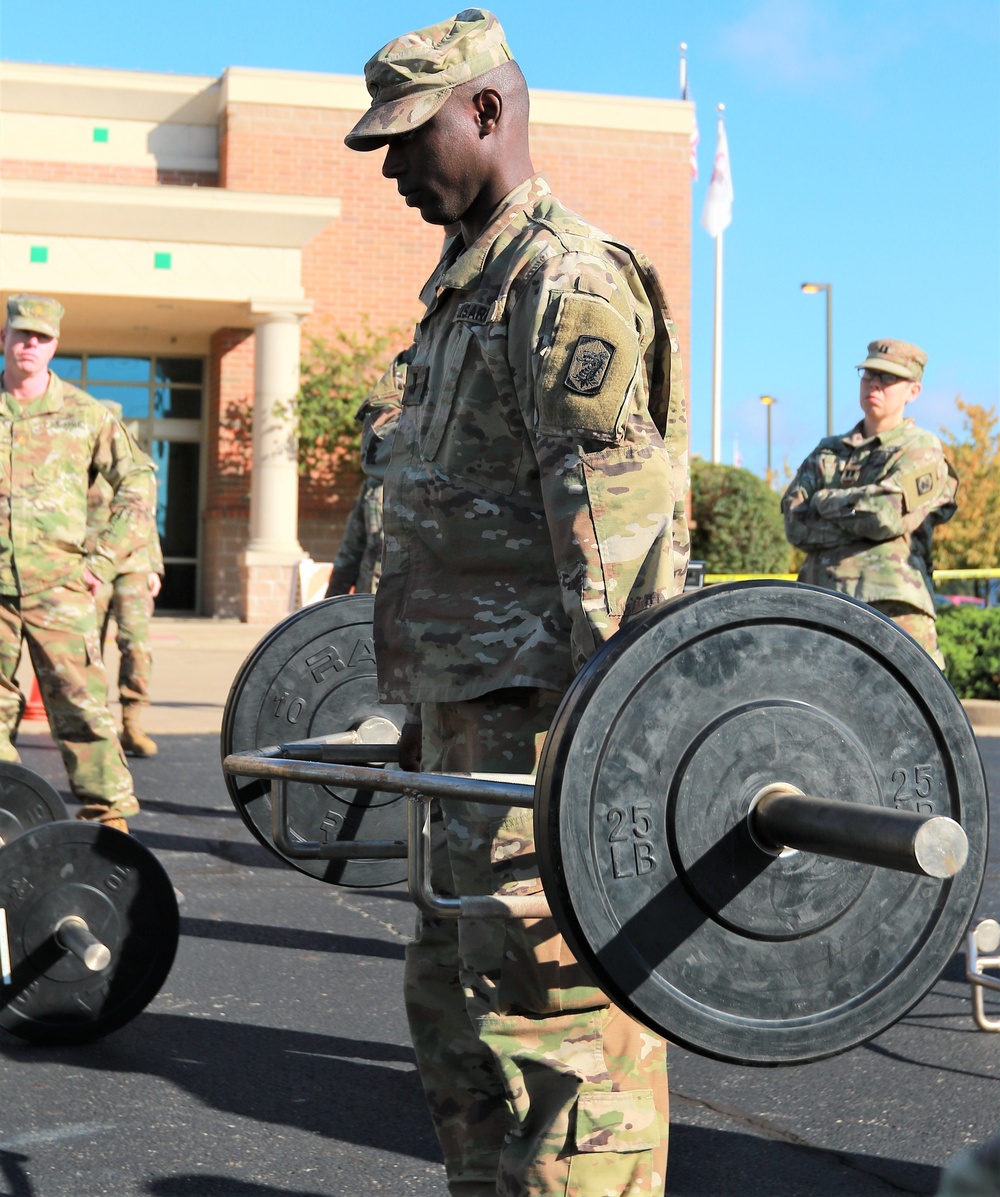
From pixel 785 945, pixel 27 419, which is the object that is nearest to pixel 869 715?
pixel 785 945

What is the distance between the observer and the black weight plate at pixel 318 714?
10.1 ft

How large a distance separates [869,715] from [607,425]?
0.58m

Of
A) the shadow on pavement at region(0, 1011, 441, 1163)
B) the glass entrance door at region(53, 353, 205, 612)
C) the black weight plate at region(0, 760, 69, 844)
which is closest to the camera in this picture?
the shadow on pavement at region(0, 1011, 441, 1163)

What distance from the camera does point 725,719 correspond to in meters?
1.94

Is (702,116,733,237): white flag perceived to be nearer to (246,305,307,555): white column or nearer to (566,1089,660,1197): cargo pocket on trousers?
(246,305,307,555): white column

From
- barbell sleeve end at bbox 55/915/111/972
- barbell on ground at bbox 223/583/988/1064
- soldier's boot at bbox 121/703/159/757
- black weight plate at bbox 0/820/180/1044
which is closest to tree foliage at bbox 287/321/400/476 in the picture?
soldier's boot at bbox 121/703/159/757

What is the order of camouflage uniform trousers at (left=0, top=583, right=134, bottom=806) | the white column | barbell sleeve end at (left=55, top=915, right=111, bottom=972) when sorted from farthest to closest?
the white column
camouflage uniform trousers at (left=0, top=583, right=134, bottom=806)
barbell sleeve end at (left=55, top=915, right=111, bottom=972)

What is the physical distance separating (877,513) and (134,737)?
16.7 feet

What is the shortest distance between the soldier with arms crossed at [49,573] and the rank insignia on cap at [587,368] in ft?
13.0

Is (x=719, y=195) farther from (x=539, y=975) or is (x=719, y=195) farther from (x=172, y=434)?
(x=539, y=975)

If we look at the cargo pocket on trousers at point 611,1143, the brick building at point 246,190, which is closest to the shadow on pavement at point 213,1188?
the cargo pocket on trousers at point 611,1143

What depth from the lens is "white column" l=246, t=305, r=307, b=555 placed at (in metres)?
22.0

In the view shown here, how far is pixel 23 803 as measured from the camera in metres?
4.90

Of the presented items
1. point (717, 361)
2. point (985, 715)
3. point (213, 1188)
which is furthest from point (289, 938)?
point (717, 361)
